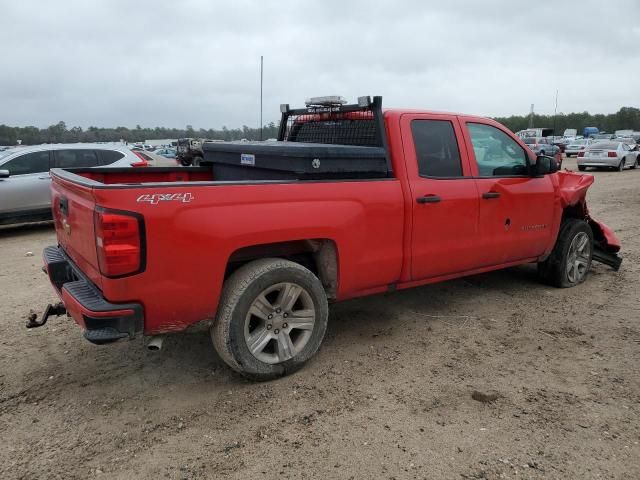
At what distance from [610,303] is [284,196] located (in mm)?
3753

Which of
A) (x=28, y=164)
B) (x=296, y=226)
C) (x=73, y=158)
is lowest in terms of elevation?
(x=296, y=226)

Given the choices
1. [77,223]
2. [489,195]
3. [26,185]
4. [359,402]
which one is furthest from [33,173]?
[359,402]

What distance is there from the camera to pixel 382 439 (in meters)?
2.98

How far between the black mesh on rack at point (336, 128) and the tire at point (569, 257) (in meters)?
2.71

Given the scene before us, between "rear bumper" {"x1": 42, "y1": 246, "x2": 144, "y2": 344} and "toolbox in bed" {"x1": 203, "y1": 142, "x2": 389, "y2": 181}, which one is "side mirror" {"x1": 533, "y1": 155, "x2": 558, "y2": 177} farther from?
"rear bumper" {"x1": 42, "y1": 246, "x2": 144, "y2": 344}

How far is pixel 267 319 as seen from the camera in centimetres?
356

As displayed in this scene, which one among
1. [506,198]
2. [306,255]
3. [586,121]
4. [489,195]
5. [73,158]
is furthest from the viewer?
[586,121]

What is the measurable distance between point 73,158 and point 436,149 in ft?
25.7

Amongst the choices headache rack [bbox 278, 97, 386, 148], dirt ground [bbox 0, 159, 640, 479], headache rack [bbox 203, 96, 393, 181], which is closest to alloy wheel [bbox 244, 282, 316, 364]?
dirt ground [bbox 0, 159, 640, 479]

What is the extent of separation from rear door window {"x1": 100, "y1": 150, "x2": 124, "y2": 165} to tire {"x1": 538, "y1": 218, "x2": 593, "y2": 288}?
7965mm

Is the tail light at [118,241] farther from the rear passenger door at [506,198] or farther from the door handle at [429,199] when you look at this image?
the rear passenger door at [506,198]

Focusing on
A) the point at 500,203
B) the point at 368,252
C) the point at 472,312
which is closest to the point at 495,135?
the point at 500,203

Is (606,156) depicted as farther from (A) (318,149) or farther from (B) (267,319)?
(B) (267,319)

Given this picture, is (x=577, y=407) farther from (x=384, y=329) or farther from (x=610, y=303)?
(x=610, y=303)
